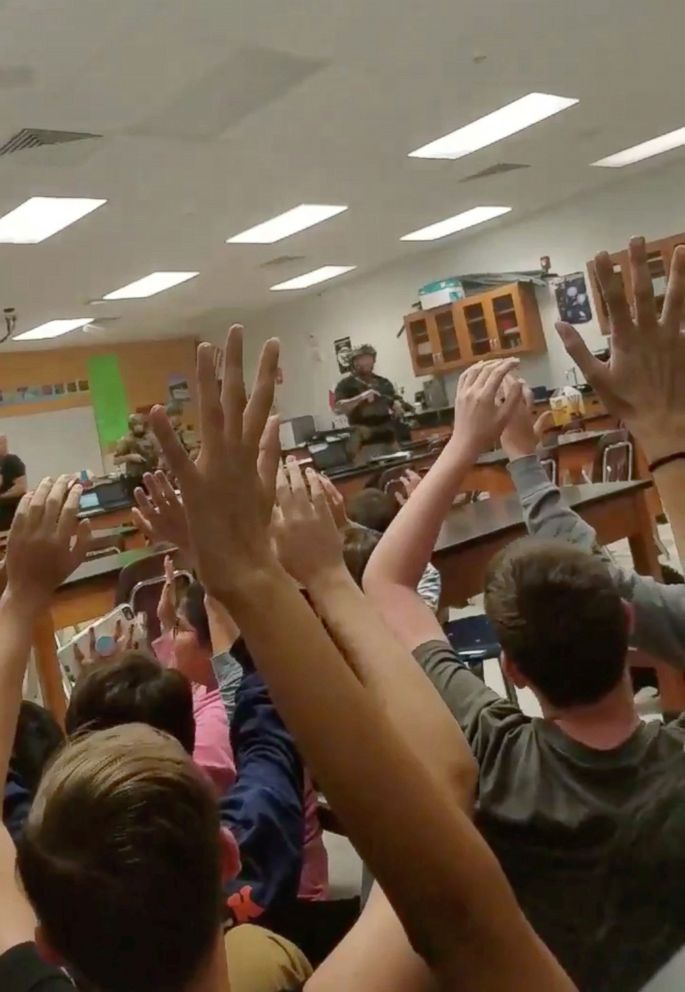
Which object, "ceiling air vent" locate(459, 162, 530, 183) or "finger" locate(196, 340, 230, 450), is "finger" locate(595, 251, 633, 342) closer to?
"finger" locate(196, 340, 230, 450)

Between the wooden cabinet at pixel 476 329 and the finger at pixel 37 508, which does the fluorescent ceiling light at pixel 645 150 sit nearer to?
the wooden cabinet at pixel 476 329

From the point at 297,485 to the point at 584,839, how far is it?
1.54 feet

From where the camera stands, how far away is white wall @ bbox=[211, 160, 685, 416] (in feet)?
28.6

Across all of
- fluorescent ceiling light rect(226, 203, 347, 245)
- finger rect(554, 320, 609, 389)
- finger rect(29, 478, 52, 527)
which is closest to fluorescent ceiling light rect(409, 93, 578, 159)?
fluorescent ceiling light rect(226, 203, 347, 245)

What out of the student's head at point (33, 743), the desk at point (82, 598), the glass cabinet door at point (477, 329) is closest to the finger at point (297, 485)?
the student's head at point (33, 743)

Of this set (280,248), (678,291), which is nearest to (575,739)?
(678,291)

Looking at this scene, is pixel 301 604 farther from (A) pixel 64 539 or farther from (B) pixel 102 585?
(B) pixel 102 585

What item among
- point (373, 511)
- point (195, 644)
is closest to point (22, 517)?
point (195, 644)

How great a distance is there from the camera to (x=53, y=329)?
388 inches

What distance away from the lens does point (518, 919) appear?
0.56 meters

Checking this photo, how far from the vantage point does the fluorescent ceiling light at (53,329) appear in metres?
9.54

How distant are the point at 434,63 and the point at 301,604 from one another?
450 cm

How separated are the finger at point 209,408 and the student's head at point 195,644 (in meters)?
1.40

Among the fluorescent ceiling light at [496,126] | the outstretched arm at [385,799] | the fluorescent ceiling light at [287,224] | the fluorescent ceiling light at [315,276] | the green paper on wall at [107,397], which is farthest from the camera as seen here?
the green paper on wall at [107,397]
